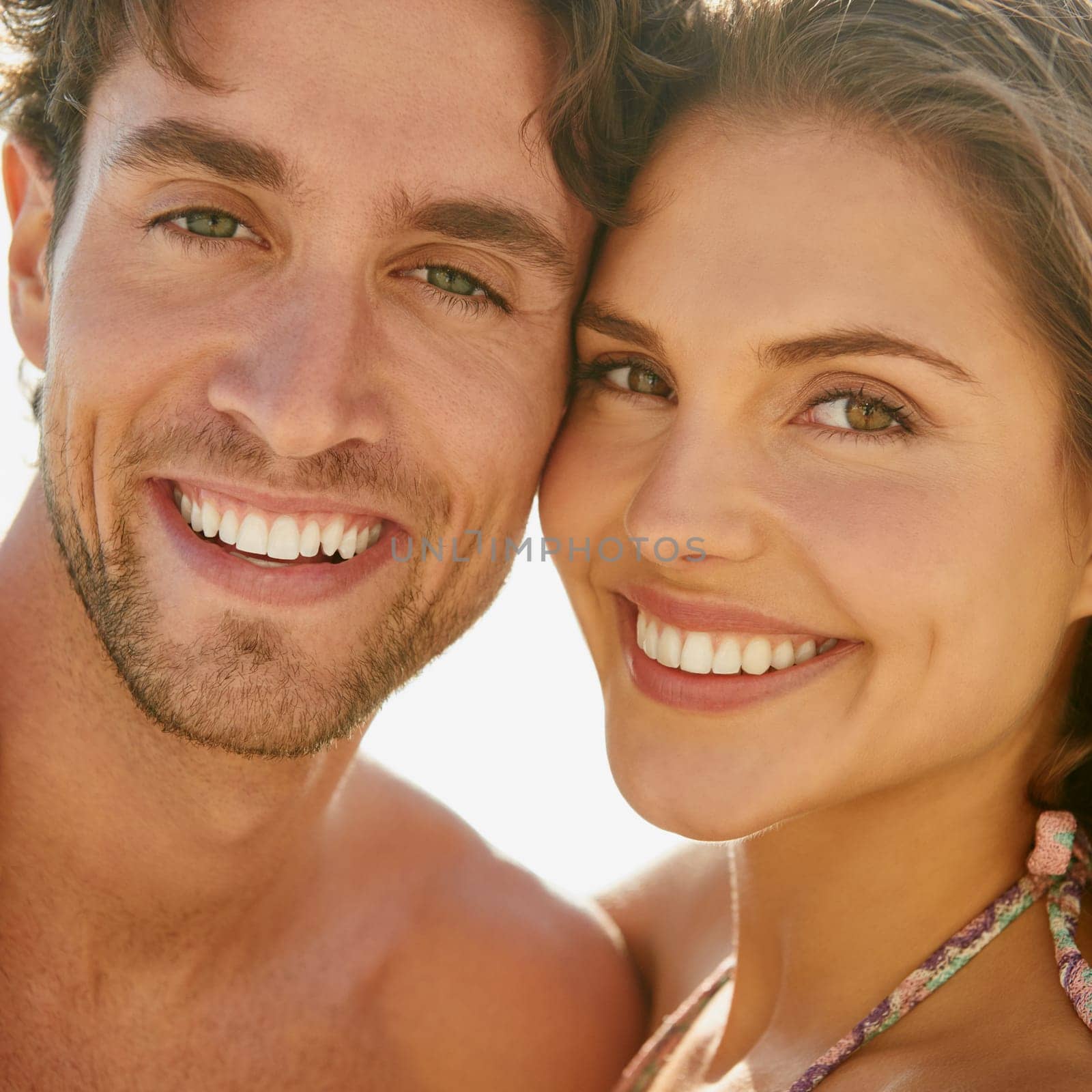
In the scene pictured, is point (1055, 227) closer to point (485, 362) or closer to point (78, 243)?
point (485, 362)

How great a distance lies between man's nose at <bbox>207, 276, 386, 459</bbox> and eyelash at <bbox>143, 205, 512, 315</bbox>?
167 mm

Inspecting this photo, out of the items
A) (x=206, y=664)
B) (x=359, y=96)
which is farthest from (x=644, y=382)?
(x=206, y=664)

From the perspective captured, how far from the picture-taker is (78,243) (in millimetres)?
2623

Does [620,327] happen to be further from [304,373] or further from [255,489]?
[255,489]

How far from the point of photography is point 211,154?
2.47 m

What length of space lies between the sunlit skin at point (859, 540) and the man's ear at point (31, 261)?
126cm

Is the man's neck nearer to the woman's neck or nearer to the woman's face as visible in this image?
the woman's face

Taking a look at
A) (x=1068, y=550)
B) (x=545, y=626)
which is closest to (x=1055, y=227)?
(x=1068, y=550)

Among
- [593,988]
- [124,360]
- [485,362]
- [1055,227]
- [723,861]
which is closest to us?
[1055,227]

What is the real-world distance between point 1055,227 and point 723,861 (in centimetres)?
187

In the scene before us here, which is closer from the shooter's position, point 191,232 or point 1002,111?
point 1002,111

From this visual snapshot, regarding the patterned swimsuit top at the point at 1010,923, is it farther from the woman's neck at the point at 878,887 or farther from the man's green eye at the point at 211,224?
the man's green eye at the point at 211,224

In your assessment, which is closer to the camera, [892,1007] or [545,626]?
[892,1007]

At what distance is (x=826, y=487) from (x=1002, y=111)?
0.69 meters
